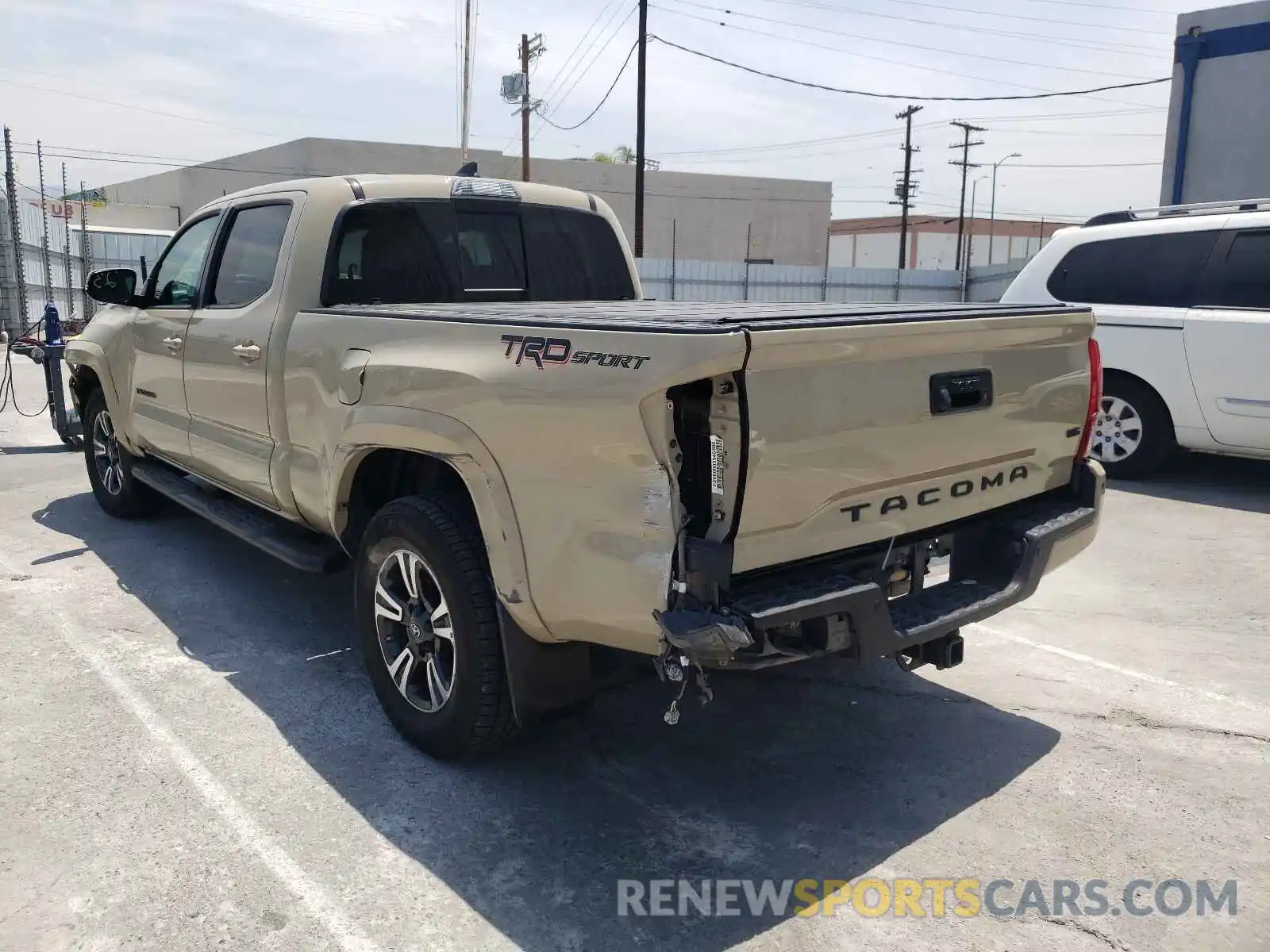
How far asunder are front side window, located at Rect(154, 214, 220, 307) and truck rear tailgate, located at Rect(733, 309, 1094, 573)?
143 inches

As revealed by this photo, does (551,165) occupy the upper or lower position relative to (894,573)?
upper

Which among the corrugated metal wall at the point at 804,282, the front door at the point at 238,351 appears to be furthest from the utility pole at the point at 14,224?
the front door at the point at 238,351

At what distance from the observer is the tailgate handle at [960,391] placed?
315 centimetres

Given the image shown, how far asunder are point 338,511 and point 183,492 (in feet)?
6.75

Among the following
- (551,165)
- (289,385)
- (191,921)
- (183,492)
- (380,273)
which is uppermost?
(551,165)

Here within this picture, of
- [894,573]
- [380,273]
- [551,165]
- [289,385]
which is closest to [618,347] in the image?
[894,573]

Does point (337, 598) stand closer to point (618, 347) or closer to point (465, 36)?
point (618, 347)

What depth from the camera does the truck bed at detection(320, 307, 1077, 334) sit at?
8.90 ft

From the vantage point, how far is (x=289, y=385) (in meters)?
4.13

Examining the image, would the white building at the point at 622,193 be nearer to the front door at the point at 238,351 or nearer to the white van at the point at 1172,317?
the white van at the point at 1172,317

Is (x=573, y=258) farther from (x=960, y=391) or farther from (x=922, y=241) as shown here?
(x=922, y=241)

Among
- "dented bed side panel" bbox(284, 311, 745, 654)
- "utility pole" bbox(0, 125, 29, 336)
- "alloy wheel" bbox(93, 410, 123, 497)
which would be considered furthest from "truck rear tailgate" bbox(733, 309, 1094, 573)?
"utility pole" bbox(0, 125, 29, 336)

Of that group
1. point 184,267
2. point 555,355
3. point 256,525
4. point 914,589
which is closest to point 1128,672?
point 914,589

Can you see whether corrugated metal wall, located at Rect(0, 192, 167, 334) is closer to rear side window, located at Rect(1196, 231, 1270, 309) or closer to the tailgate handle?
rear side window, located at Rect(1196, 231, 1270, 309)
